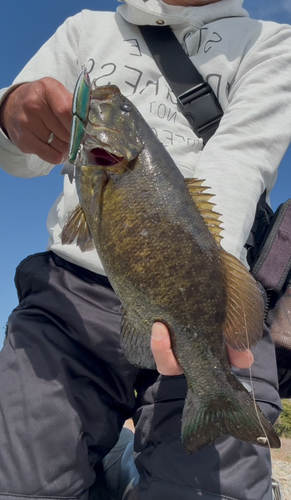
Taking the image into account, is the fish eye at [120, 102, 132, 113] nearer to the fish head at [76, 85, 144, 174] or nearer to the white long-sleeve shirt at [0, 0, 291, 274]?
the fish head at [76, 85, 144, 174]

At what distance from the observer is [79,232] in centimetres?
199

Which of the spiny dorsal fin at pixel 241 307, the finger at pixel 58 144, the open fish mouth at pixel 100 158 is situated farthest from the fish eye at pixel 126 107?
the spiny dorsal fin at pixel 241 307

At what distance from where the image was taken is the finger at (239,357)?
1.88 meters

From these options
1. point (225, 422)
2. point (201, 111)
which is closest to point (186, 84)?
point (201, 111)

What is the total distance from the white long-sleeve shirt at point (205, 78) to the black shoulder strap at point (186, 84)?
0.20 ft

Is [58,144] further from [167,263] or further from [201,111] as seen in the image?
[201,111]

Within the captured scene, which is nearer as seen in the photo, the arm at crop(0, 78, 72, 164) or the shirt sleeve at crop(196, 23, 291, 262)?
the arm at crop(0, 78, 72, 164)

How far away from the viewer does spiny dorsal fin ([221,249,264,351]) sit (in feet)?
6.00

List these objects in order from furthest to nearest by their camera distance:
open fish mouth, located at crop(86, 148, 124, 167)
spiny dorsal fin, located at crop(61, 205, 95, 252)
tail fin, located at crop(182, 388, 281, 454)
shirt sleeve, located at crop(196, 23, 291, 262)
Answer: shirt sleeve, located at crop(196, 23, 291, 262)
spiny dorsal fin, located at crop(61, 205, 95, 252)
open fish mouth, located at crop(86, 148, 124, 167)
tail fin, located at crop(182, 388, 281, 454)

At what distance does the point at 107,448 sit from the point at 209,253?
1.70m

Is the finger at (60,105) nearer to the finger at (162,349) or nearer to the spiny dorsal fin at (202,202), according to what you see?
the spiny dorsal fin at (202,202)

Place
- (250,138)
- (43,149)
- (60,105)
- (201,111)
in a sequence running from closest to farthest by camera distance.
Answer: (60,105)
(43,149)
(250,138)
(201,111)

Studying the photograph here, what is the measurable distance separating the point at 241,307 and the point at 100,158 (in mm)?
1005

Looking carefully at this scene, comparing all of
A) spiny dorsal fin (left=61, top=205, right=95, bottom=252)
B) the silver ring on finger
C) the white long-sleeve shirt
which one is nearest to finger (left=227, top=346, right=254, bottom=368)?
the white long-sleeve shirt
